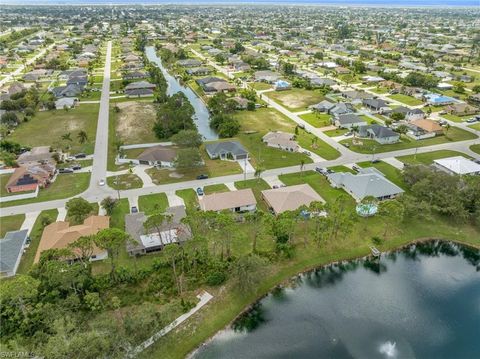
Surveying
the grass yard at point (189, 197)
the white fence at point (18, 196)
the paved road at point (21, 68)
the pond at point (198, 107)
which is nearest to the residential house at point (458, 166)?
the grass yard at point (189, 197)

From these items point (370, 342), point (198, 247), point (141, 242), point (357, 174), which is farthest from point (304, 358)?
point (357, 174)

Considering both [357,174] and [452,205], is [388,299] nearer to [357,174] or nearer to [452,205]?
[452,205]

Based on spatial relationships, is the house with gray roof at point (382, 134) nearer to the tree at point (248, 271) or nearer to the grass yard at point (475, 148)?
the grass yard at point (475, 148)

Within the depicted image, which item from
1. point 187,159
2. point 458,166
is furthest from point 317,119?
point 187,159

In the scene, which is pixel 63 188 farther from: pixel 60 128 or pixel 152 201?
pixel 60 128

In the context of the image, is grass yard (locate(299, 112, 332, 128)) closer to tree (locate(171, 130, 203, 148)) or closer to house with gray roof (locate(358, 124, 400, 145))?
house with gray roof (locate(358, 124, 400, 145))

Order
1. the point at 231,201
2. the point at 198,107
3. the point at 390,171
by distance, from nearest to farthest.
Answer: the point at 231,201 → the point at 390,171 → the point at 198,107
